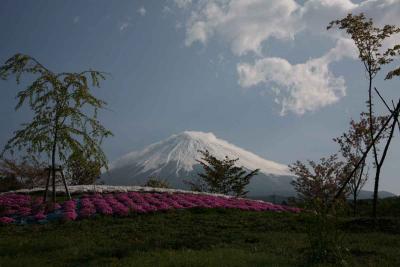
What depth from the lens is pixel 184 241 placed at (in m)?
13.9

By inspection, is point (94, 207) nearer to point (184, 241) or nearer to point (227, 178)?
point (184, 241)

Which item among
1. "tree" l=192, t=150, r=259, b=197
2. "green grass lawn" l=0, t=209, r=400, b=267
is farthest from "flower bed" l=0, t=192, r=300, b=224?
"tree" l=192, t=150, r=259, b=197

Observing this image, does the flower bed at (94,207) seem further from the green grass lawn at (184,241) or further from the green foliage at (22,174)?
the green foliage at (22,174)

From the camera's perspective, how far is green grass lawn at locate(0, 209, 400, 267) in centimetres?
1087

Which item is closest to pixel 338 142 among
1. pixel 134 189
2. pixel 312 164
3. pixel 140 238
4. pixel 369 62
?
pixel 312 164

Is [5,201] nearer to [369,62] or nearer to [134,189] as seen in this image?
[134,189]

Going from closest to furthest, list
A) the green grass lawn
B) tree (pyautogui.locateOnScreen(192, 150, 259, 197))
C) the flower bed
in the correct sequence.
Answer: the green grass lawn
the flower bed
tree (pyautogui.locateOnScreen(192, 150, 259, 197))

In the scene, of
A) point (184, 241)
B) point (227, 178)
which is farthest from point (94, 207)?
point (227, 178)

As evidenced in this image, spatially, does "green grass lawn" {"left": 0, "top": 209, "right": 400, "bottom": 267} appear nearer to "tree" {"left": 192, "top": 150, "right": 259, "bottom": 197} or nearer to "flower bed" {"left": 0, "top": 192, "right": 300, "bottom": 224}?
"flower bed" {"left": 0, "top": 192, "right": 300, "bottom": 224}

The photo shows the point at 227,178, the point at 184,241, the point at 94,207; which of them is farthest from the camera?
the point at 227,178

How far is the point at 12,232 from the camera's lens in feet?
55.9

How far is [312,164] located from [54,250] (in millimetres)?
32360

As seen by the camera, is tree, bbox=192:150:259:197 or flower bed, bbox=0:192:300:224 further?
tree, bbox=192:150:259:197

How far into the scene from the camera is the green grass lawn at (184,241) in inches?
428
